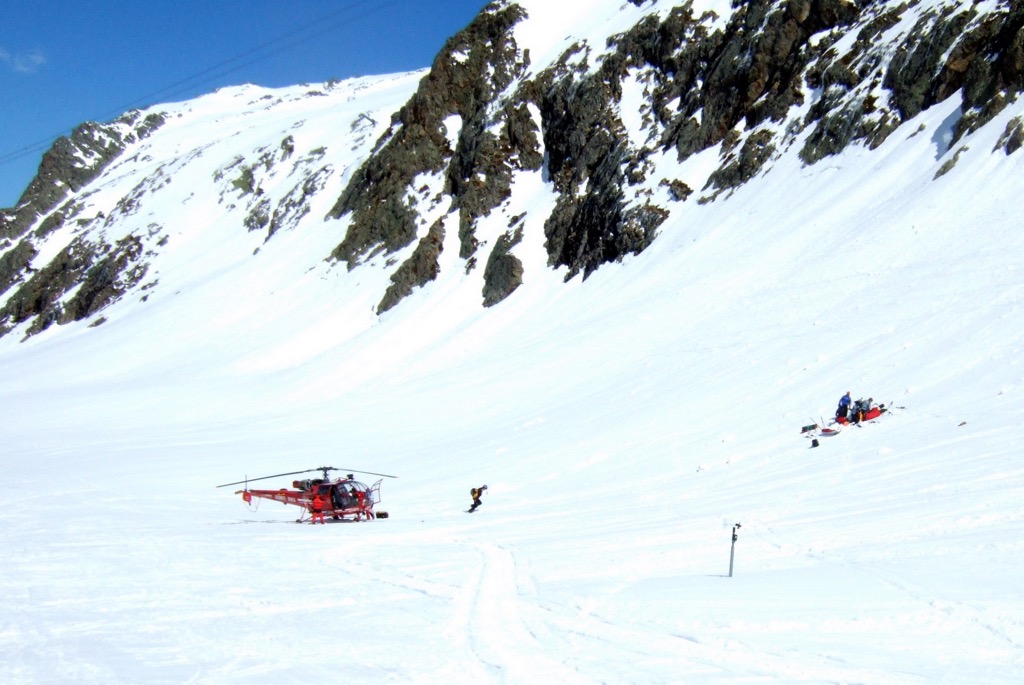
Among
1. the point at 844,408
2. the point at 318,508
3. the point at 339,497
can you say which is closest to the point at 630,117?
the point at 844,408

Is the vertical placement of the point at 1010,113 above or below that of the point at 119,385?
above

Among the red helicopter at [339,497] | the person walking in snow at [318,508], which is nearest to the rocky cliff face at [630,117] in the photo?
the red helicopter at [339,497]

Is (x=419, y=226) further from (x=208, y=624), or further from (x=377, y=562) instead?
(x=208, y=624)

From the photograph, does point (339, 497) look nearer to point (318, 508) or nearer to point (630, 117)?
point (318, 508)

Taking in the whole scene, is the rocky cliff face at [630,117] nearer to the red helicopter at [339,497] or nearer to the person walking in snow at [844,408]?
the person walking in snow at [844,408]

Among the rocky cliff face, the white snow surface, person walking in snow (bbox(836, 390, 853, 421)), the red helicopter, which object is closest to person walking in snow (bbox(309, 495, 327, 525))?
the red helicopter

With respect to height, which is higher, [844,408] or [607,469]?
[844,408]

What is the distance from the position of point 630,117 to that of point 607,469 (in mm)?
38557

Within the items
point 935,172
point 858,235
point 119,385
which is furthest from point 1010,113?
point 119,385

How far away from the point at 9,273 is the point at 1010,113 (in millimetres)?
112376

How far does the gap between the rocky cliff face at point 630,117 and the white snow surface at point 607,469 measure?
158cm

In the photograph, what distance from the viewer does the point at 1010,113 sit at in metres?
32.3

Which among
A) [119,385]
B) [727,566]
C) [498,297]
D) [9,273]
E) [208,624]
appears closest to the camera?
[208,624]

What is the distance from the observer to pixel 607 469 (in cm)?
2025
